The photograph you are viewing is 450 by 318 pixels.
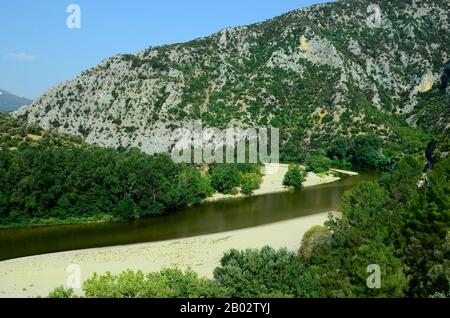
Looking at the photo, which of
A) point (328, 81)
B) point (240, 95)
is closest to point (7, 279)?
point (240, 95)

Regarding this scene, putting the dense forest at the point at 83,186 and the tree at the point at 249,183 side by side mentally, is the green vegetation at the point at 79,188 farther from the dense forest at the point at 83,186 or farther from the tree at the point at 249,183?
the tree at the point at 249,183

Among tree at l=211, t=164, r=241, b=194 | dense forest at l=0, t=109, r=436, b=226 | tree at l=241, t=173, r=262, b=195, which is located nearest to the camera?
dense forest at l=0, t=109, r=436, b=226

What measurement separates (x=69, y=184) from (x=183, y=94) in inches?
3486

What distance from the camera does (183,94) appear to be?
156 meters

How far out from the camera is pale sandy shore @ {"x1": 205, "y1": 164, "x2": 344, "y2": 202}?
8862 centimetres

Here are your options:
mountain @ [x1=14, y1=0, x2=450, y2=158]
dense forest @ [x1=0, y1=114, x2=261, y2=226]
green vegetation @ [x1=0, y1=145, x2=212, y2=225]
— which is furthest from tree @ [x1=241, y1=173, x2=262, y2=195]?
mountain @ [x1=14, y1=0, x2=450, y2=158]

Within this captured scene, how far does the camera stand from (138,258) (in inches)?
1944

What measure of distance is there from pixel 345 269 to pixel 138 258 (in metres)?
25.1

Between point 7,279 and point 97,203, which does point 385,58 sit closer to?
point 97,203

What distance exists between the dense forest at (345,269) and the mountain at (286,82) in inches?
3932

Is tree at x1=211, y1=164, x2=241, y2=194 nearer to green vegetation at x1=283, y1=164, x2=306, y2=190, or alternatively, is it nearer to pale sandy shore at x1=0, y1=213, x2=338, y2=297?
green vegetation at x1=283, y1=164, x2=306, y2=190

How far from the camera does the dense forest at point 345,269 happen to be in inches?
1097

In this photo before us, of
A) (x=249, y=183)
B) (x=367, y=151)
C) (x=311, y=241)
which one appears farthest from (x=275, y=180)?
(x=311, y=241)

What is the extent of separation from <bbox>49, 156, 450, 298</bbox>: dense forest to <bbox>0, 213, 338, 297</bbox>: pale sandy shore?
11.0 meters
